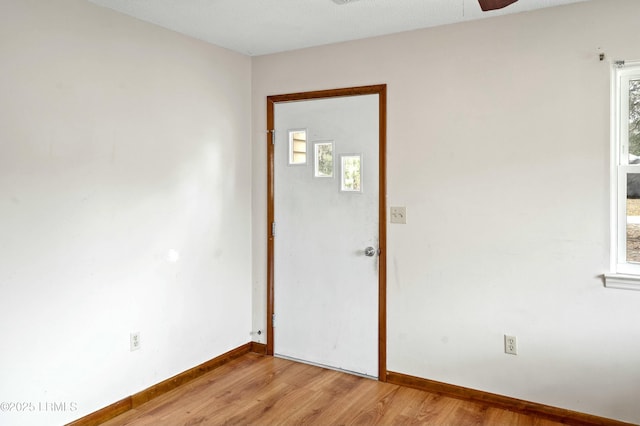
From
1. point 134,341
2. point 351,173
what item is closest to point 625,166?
point 351,173

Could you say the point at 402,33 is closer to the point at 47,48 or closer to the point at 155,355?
the point at 47,48

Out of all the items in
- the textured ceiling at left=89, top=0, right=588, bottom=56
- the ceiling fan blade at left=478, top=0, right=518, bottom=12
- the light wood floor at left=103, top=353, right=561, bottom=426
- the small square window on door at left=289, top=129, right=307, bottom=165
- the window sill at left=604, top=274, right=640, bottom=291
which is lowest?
the light wood floor at left=103, top=353, right=561, bottom=426

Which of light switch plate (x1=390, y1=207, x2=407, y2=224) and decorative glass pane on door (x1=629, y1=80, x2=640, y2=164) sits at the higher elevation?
decorative glass pane on door (x1=629, y1=80, x2=640, y2=164)

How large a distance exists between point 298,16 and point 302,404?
2397 mm

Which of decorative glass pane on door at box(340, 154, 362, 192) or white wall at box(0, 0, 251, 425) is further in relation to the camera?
decorative glass pane on door at box(340, 154, 362, 192)

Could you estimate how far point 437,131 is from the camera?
3133 millimetres

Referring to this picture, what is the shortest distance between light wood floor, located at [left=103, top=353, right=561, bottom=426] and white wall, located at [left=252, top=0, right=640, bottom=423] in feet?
0.74

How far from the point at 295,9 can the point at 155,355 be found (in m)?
2.34

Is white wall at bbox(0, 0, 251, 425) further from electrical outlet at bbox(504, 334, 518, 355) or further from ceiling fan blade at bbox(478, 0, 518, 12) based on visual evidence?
ceiling fan blade at bbox(478, 0, 518, 12)

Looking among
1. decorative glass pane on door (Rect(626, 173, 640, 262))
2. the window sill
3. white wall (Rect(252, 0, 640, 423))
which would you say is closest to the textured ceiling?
white wall (Rect(252, 0, 640, 423))

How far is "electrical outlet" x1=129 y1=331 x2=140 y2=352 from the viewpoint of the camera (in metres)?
2.96

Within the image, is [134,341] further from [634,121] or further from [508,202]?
[634,121]

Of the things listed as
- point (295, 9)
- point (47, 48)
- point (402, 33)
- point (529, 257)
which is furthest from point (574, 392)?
point (47, 48)

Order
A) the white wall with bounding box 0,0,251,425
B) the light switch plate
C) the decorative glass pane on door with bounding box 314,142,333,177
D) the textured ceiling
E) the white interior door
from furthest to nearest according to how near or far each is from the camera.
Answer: the decorative glass pane on door with bounding box 314,142,333,177 < the white interior door < the light switch plate < the textured ceiling < the white wall with bounding box 0,0,251,425
